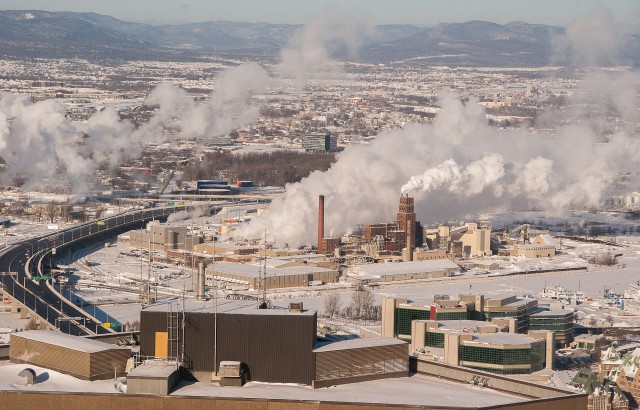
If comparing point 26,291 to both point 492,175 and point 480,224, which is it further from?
point 492,175

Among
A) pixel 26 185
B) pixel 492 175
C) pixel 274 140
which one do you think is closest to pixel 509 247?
pixel 492 175

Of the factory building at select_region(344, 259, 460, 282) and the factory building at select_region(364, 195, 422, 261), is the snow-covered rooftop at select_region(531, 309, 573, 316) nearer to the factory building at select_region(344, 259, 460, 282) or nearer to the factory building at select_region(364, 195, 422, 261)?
the factory building at select_region(344, 259, 460, 282)

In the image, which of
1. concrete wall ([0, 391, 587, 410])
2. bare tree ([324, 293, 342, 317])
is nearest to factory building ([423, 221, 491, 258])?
bare tree ([324, 293, 342, 317])

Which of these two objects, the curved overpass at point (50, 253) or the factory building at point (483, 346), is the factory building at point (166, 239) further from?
the factory building at point (483, 346)

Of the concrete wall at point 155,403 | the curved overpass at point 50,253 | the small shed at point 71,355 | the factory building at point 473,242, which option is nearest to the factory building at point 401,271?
the factory building at point 473,242

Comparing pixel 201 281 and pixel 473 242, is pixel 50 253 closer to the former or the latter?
pixel 473 242
